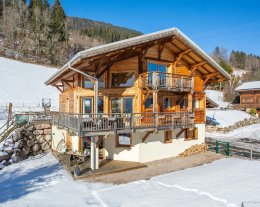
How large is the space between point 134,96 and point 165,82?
2.34 m

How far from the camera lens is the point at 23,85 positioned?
3981 centimetres

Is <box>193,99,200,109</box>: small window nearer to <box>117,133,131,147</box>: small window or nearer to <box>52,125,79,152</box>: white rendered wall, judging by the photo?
<box>117,133,131,147</box>: small window

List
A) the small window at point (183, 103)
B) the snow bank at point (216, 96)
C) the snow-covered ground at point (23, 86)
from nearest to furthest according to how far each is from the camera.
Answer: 1. the small window at point (183, 103)
2. the snow-covered ground at point (23, 86)
3. the snow bank at point (216, 96)

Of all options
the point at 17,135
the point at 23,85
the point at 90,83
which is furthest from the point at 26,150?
the point at 23,85

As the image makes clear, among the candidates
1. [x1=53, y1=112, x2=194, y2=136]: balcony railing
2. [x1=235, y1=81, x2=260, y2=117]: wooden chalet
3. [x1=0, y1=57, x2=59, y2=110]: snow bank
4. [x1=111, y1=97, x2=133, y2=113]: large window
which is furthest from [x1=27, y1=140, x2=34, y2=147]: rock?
[x1=235, y1=81, x2=260, y2=117]: wooden chalet

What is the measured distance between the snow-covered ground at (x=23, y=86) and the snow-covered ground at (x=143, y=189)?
17709 millimetres

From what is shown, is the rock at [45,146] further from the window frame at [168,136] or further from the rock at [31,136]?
the window frame at [168,136]

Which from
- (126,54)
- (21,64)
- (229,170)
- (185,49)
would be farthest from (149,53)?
(21,64)

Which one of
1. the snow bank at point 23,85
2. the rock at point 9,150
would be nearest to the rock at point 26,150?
the rock at point 9,150

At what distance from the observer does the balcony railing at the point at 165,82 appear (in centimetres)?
1480

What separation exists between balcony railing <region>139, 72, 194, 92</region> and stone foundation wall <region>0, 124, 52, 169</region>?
10.3 metres

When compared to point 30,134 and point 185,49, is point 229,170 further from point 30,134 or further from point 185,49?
point 30,134

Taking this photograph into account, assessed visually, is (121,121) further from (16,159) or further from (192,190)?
(16,159)

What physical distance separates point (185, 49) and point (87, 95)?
8.32 meters
